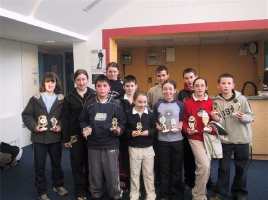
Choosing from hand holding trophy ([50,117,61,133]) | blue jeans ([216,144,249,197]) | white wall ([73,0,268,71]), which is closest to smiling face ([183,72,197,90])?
blue jeans ([216,144,249,197])

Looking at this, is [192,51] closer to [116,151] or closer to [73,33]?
[73,33]

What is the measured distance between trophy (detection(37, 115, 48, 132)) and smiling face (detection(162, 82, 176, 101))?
113cm

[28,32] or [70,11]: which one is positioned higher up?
[70,11]

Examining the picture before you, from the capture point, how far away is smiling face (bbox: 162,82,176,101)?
273 cm

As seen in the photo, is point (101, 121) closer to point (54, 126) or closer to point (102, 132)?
point (102, 132)

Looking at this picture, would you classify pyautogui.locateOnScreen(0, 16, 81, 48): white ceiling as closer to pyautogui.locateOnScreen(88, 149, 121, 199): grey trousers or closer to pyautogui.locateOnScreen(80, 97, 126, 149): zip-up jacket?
pyautogui.locateOnScreen(80, 97, 126, 149): zip-up jacket

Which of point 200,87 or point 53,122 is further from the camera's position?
point 53,122

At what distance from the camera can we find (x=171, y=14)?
14.2 feet

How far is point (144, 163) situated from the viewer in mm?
2760

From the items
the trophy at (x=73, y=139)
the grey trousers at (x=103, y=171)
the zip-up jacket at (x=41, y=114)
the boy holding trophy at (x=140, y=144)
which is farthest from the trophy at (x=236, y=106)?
the zip-up jacket at (x=41, y=114)

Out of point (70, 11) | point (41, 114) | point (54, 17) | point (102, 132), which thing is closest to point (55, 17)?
point (54, 17)

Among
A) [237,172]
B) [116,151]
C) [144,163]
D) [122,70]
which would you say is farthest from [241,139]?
[122,70]

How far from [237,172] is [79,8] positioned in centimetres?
259

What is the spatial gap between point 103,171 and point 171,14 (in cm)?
251
